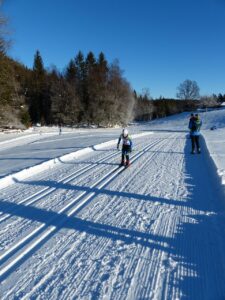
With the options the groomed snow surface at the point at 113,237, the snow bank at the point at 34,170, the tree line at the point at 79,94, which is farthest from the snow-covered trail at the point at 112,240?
the tree line at the point at 79,94

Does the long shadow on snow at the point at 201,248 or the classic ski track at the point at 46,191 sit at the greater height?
the classic ski track at the point at 46,191

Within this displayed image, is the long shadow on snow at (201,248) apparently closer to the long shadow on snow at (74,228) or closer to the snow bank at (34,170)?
the long shadow on snow at (74,228)

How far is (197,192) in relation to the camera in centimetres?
786

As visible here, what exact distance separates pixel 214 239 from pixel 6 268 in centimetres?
326

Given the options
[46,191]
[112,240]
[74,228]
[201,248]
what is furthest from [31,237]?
[46,191]

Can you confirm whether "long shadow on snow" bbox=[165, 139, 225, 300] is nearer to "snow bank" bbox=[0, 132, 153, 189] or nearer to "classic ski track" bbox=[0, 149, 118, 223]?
"classic ski track" bbox=[0, 149, 118, 223]

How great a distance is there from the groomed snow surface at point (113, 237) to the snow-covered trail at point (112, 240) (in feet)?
0.04

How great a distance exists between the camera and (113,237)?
516 cm

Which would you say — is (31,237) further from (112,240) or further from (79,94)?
(79,94)

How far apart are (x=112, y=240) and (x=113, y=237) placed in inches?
4.6

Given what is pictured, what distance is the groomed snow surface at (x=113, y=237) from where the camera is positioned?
3.76 metres

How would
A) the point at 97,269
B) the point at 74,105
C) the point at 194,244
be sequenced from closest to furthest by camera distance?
the point at 97,269, the point at 194,244, the point at 74,105

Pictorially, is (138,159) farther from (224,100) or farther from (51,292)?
(224,100)

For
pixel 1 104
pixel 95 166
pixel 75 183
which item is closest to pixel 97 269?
pixel 75 183
